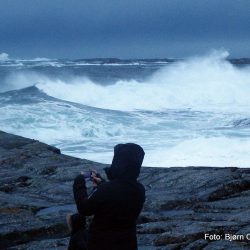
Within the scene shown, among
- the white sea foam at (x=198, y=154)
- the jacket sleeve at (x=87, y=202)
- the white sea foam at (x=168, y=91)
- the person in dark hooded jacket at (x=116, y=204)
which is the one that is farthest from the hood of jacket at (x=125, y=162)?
the white sea foam at (x=168, y=91)

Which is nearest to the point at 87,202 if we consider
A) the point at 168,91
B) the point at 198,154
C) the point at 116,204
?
the point at 116,204

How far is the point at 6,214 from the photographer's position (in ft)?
21.5

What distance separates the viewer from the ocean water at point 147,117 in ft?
50.4

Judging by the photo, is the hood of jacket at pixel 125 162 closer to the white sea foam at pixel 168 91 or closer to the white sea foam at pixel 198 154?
the white sea foam at pixel 198 154

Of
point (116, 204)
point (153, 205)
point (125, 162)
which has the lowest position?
point (153, 205)

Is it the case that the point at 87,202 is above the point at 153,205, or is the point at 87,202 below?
above

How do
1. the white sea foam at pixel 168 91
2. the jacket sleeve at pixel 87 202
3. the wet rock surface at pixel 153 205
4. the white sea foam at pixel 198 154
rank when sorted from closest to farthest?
the jacket sleeve at pixel 87 202 < the wet rock surface at pixel 153 205 < the white sea foam at pixel 198 154 < the white sea foam at pixel 168 91

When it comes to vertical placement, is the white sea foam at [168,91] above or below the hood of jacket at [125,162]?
above

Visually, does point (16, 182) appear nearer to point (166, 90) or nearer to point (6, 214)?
point (6, 214)

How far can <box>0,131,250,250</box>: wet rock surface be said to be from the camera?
5.50 meters

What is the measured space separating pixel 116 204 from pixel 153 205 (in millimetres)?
3414

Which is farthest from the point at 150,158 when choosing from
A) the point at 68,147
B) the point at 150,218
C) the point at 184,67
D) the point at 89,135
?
the point at 184,67

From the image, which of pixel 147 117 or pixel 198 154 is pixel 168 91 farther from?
pixel 198 154

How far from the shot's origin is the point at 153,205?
6.99m
